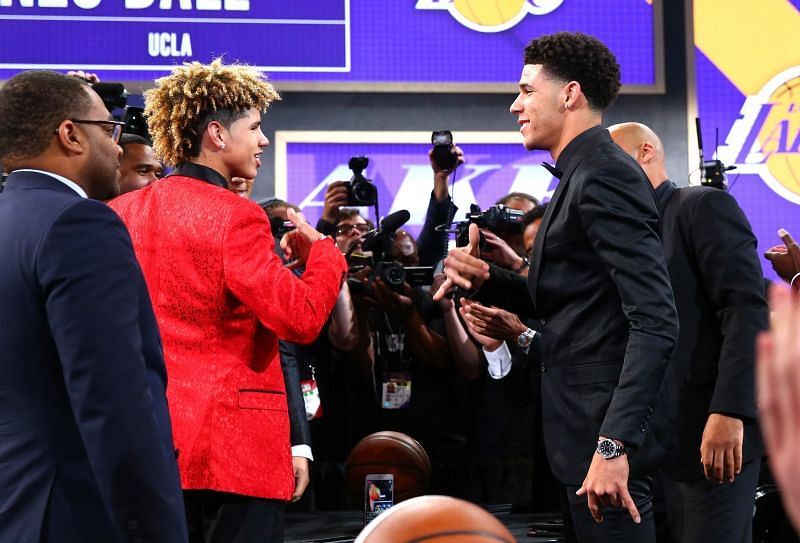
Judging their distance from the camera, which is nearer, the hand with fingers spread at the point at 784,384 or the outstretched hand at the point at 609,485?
the hand with fingers spread at the point at 784,384

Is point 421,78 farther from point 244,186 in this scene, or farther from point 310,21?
point 244,186

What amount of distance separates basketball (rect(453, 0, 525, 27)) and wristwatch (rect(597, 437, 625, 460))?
15.9 ft

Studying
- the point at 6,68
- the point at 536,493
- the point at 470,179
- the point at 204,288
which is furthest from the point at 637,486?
the point at 6,68

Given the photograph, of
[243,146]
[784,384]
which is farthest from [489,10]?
[784,384]

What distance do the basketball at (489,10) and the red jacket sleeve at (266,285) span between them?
4.52m

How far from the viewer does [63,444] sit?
1828mm

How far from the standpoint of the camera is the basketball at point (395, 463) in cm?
463

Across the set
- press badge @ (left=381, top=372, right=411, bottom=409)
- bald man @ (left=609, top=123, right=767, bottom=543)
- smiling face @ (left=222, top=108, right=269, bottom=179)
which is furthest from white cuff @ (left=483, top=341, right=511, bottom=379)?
smiling face @ (left=222, top=108, right=269, bottom=179)

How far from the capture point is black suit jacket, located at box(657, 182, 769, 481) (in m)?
2.88

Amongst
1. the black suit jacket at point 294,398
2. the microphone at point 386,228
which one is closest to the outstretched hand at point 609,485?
the black suit jacket at point 294,398

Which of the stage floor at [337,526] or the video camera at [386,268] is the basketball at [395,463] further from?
the video camera at [386,268]

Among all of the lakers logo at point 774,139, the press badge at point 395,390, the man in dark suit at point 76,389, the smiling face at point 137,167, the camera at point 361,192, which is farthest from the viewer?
the lakers logo at point 774,139

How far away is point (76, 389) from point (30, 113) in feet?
2.00

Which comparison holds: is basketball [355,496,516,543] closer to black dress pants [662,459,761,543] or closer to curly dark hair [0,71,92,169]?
curly dark hair [0,71,92,169]
